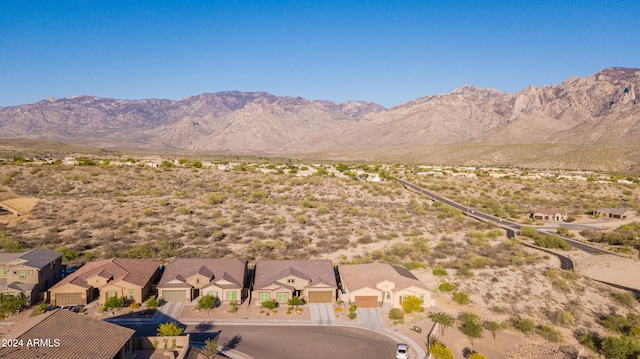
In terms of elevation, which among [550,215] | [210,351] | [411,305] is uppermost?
[550,215]

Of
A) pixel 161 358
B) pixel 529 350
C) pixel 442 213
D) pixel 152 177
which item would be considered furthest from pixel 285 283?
pixel 152 177

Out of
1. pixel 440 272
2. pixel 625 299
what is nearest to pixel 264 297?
pixel 440 272

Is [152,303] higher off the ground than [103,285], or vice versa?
[103,285]

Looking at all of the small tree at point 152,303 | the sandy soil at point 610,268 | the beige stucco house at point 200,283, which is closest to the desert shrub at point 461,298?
the sandy soil at point 610,268

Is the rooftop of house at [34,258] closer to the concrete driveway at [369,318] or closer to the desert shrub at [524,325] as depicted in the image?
the concrete driveway at [369,318]

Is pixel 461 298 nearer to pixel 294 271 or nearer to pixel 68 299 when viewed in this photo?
pixel 294 271

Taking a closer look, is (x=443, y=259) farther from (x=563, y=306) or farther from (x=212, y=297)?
(x=212, y=297)
